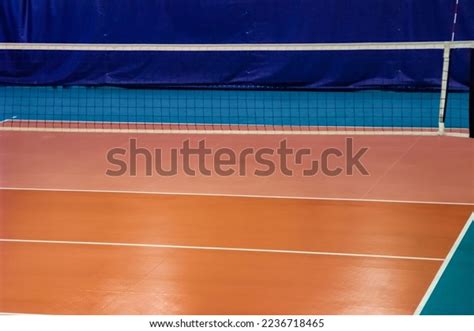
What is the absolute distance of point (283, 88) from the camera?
15523 mm

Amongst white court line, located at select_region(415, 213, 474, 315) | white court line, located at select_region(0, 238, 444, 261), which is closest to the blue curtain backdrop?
white court line, located at select_region(415, 213, 474, 315)

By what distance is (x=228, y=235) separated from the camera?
264 inches

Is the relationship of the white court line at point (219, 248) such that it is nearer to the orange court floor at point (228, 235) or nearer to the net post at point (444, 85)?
the orange court floor at point (228, 235)

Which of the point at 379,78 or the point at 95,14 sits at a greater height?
the point at 95,14

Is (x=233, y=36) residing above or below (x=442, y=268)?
above

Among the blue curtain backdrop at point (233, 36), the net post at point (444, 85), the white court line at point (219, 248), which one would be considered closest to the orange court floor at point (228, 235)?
the white court line at point (219, 248)

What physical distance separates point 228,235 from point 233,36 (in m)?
9.36

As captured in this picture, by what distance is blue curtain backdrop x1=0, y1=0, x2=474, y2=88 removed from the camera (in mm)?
14820

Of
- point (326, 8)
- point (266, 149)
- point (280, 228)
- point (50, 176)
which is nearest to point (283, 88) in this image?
point (326, 8)

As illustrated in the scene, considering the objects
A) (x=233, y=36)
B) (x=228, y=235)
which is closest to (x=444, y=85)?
(x=228, y=235)

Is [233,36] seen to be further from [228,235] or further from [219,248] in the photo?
[219,248]

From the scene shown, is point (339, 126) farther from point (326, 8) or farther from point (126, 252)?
point (126, 252)

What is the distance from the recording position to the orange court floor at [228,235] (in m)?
5.31
